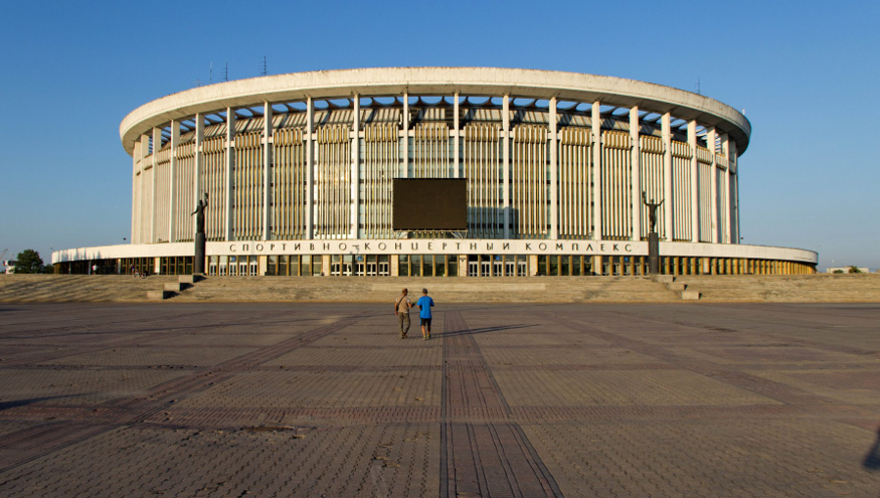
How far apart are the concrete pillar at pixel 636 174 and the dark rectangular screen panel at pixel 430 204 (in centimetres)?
1989

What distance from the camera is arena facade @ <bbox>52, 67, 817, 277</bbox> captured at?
52094 millimetres

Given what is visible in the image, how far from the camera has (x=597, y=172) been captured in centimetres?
5609

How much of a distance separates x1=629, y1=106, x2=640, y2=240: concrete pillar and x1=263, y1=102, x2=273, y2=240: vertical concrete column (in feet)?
127

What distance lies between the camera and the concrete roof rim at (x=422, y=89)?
51.4m

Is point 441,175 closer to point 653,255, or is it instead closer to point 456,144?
point 456,144

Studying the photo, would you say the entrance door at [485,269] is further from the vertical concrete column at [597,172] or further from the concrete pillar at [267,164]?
the concrete pillar at [267,164]

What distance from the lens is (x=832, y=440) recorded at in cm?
575

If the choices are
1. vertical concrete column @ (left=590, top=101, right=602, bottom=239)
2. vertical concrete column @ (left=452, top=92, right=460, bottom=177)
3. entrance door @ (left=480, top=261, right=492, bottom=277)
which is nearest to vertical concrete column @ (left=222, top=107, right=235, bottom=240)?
vertical concrete column @ (left=452, top=92, right=460, bottom=177)

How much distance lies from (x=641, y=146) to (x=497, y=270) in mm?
22056

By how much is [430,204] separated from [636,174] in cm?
2379

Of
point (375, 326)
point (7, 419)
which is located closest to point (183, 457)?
point (7, 419)

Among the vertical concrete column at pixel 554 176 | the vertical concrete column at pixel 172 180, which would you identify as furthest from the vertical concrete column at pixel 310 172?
the vertical concrete column at pixel 554 176

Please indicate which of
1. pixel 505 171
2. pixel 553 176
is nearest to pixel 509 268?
pixel 505 171

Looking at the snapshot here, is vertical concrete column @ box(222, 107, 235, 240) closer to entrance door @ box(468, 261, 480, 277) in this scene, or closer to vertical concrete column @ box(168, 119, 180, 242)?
vertical concrete column @ box(168, 119, 180, 242)
